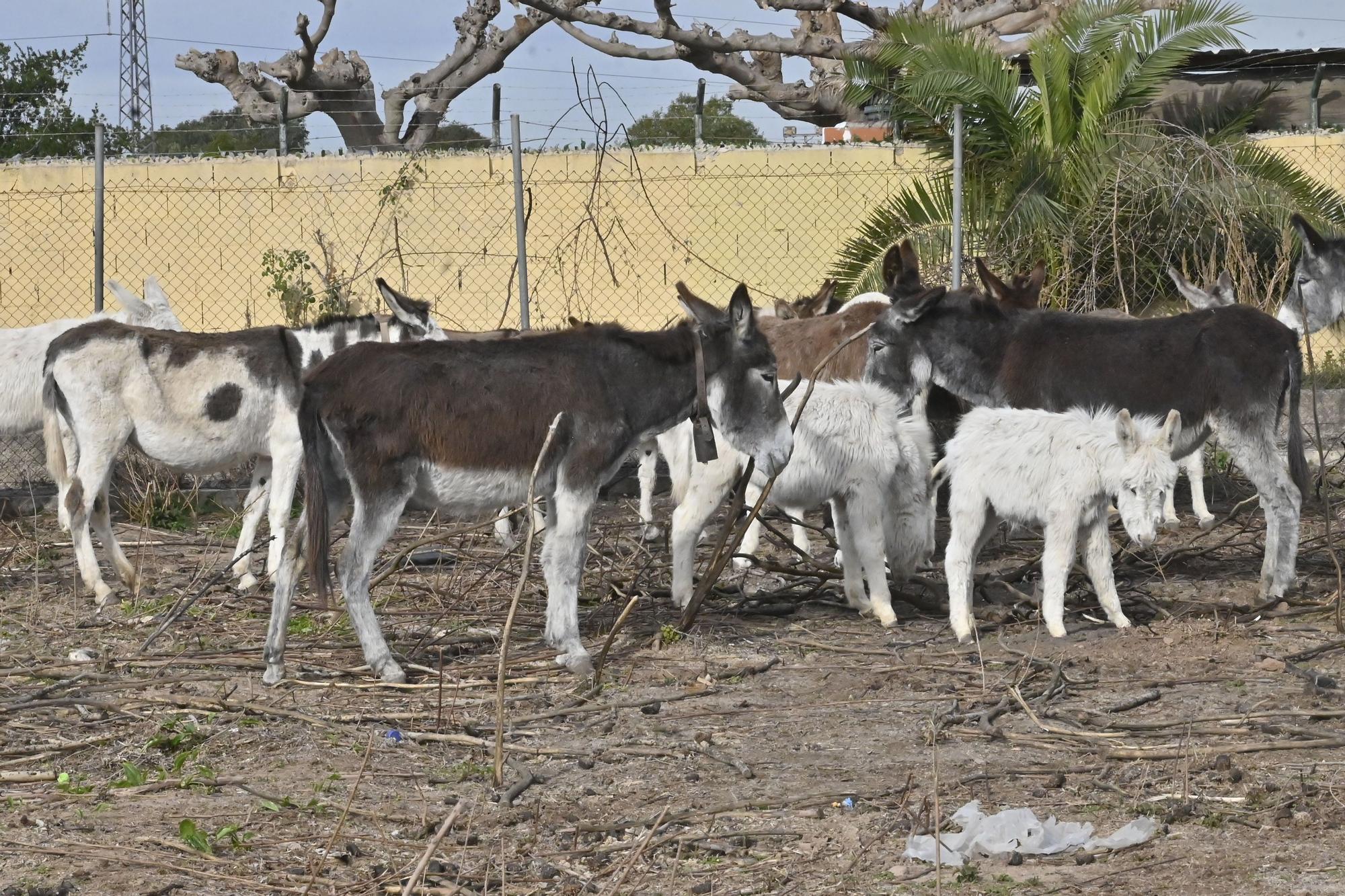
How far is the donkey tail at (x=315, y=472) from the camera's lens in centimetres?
709

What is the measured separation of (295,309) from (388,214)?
99.1 inches

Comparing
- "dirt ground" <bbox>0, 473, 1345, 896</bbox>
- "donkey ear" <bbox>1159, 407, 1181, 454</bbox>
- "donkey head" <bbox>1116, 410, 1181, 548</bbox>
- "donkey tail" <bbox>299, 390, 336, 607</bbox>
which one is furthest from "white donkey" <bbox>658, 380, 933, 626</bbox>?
"donkey tail" <bbox>299, 390, 336, 607</bbox>

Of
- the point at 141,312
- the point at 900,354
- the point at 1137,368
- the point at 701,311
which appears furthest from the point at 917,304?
the point at 141,312

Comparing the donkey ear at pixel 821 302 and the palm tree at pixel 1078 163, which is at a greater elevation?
the palm tree at pixel 1078 163

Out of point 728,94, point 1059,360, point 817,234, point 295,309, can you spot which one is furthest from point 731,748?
point 728,94

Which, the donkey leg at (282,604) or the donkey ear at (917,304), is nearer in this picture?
the donkey leg at (282,604)

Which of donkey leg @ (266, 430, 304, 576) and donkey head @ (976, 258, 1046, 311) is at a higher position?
donkey head @ (976, 258, 1046, 311)

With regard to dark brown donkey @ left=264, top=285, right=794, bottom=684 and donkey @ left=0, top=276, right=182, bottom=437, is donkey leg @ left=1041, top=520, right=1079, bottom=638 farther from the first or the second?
donkey @ left=0, top=276, right=182, bottom=437

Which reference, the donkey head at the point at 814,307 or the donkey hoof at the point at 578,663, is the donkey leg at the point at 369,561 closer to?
the donkey hoof at the point at 578,663

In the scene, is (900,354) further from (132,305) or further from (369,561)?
(132,305)

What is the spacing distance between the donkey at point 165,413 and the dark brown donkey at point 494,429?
2.26 meters

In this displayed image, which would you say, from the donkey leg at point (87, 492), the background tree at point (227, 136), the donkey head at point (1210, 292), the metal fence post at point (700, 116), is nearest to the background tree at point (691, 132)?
the metal fence post at point (700, 116)

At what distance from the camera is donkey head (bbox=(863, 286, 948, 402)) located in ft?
31.2

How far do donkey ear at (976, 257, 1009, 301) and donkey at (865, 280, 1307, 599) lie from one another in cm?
45
